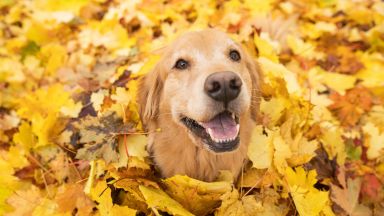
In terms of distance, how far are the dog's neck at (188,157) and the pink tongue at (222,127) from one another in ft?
1.13

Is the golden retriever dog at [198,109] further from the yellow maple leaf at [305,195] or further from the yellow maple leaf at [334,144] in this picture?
the yellow maple leaf at [334,144]

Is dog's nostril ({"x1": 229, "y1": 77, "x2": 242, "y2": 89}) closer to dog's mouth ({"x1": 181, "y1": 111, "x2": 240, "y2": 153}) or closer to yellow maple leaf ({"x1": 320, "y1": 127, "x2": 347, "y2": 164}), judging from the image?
dog's mouth ({"x1": 181, "y1": 111, "x2": 240, "y2": 153})

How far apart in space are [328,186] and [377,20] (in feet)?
8.42

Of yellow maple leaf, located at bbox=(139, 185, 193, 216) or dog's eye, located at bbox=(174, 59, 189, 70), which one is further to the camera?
dog's eye, located at bbox=(174, 59, 189, 70)

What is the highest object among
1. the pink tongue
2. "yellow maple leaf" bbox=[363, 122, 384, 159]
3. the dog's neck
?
the pink tongue

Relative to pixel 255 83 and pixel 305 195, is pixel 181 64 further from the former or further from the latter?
pixel 305 195

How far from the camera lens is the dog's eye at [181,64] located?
270cm

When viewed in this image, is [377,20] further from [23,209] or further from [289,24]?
[23,209]

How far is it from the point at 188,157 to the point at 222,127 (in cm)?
48

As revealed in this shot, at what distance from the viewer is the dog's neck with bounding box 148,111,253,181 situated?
9.13ft

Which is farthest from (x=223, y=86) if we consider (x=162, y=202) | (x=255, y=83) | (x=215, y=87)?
(x=255, y=83)

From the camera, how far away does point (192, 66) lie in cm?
265

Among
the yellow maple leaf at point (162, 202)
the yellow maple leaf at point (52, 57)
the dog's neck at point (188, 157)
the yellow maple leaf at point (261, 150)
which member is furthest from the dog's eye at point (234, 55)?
the yellow maple leaf at point (52, 57)

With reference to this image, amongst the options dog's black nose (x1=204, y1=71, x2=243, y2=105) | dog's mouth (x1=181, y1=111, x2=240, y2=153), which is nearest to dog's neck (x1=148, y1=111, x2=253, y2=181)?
dog's mouth (x1=181, y1=111, x2=240, y2=153)
